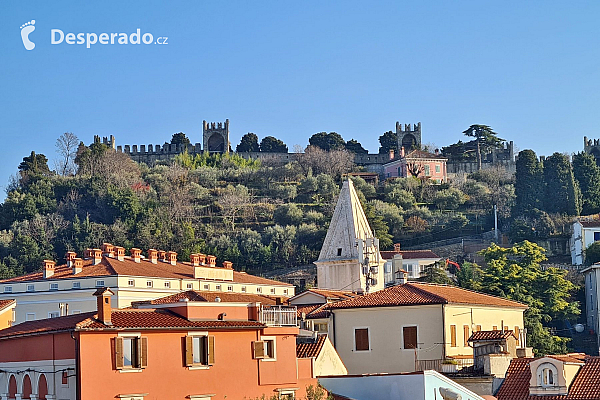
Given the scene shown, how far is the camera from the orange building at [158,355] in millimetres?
23781

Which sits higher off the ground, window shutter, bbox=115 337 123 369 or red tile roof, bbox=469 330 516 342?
window shutter, bbox=115 337 123 369

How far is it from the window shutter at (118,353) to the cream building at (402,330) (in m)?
12.4

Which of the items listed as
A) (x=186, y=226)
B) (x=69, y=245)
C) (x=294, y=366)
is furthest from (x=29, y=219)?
(x=294, y=366)

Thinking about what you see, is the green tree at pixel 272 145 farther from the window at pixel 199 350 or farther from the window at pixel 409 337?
the window at pixel 199 350

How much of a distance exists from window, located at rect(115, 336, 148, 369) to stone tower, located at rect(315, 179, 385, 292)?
22.0 m

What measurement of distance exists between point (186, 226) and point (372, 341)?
4572 cm

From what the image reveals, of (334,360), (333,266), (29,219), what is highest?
(29,219)

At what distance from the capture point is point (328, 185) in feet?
314

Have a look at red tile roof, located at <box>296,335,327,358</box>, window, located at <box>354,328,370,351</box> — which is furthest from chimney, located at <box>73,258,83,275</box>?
red tile roof, located at <box>296,335,327,358</box>

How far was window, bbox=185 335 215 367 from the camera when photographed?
25.5 meters

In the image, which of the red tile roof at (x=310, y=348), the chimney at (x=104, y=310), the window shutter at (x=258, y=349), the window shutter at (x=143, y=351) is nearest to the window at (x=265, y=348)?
the window shutter at (x=258, y=349)

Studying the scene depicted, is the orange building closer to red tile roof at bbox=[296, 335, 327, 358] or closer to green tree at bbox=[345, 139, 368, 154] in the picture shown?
red tile roof at bbox=[296, 335, 327, 358]

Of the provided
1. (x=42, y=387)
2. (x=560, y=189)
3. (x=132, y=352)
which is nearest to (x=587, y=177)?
(x=560, y=189)

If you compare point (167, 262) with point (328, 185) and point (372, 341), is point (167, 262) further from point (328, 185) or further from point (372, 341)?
point (328, 185)
